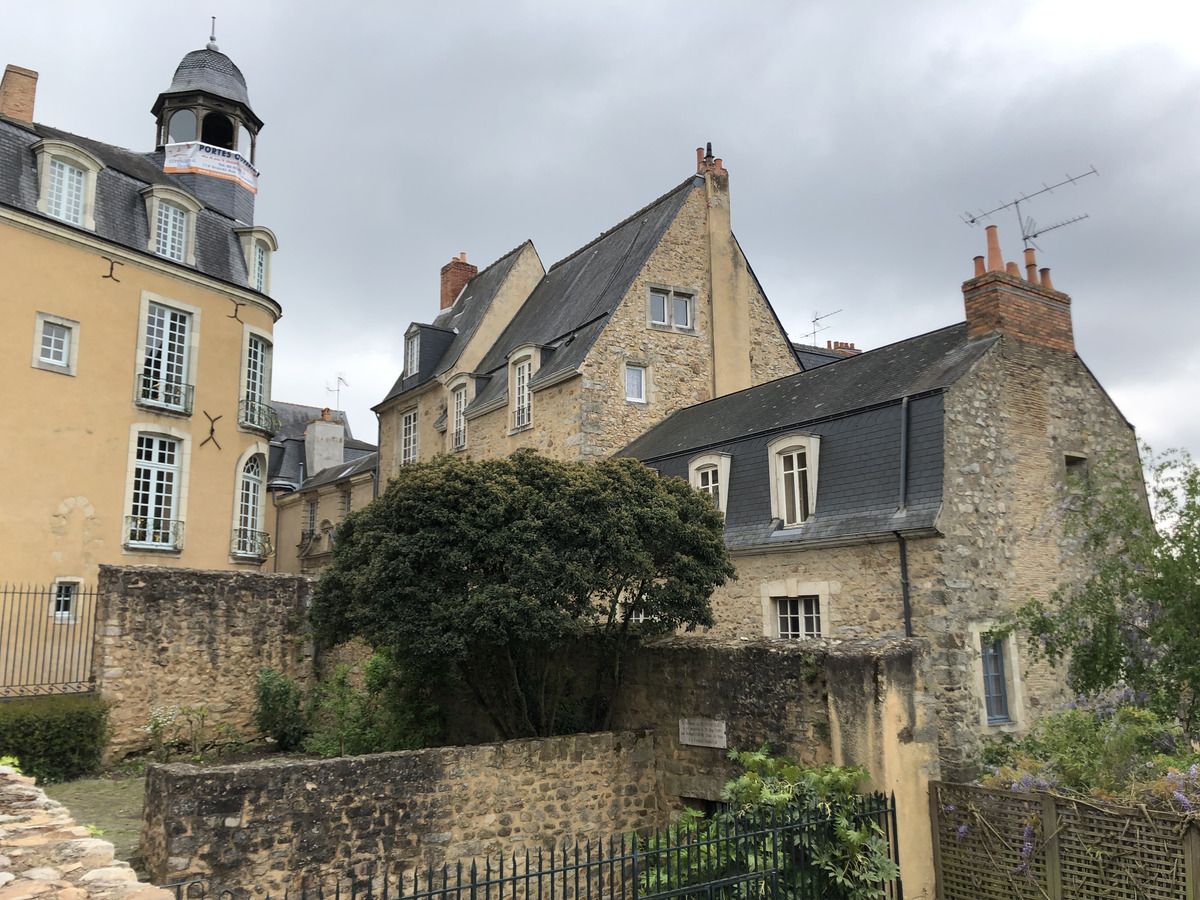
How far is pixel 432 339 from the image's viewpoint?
26.6 meters

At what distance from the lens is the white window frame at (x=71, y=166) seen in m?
16.3

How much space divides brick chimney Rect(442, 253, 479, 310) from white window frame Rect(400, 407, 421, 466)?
4.85m

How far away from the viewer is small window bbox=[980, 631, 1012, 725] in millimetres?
11188

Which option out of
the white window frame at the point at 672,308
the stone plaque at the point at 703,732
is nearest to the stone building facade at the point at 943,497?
the stone plaque at the point at 703,732

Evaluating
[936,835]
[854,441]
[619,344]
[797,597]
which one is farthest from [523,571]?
[619,344]

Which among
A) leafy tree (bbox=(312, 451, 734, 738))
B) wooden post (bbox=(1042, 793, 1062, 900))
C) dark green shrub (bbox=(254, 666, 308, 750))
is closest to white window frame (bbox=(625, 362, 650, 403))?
leafy tree (bbox=(312, 451, 734, 738))

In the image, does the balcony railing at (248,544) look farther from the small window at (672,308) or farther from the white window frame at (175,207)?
the small window at (672,308)

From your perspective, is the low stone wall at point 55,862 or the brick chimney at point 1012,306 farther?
the brick chimney at point 1012,306

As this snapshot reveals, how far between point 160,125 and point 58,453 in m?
10.6

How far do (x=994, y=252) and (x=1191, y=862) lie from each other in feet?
28.4

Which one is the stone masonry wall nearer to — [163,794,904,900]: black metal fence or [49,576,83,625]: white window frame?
[49,576,83,625]: white window frame

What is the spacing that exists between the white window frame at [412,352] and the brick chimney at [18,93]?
1109cm

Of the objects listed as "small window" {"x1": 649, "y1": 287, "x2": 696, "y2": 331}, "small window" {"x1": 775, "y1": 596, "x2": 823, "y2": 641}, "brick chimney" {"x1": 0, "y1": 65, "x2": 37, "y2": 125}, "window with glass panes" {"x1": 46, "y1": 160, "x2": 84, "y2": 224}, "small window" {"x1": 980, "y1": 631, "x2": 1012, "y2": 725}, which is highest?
"brick chimney" {"x1": 0, "y1": 65, "x2": 37, "y2": 125}

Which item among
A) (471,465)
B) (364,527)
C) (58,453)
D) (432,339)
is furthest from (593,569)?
(432,339)
